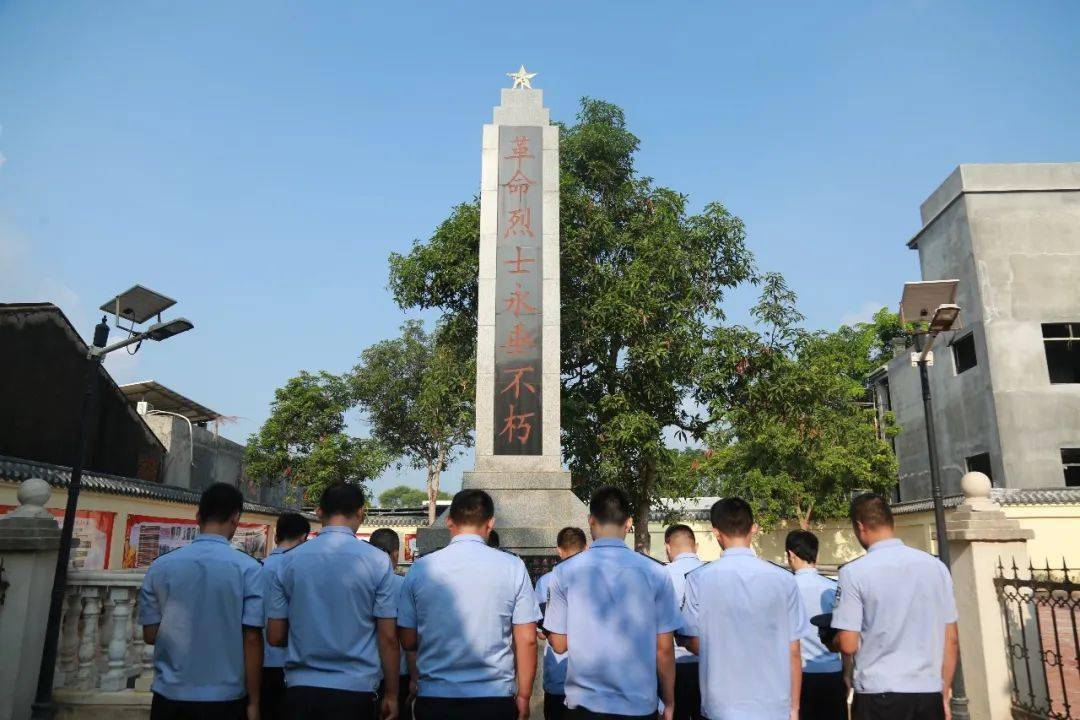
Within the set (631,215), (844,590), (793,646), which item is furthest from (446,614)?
(631,215)

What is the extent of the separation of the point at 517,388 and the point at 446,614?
5.80 meters

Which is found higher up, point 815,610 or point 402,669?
point 815,610

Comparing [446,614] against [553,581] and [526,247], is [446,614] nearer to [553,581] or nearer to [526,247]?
[553,581]

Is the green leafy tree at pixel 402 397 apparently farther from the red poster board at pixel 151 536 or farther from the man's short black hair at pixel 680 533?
the man's short black hair at pixel 680 533

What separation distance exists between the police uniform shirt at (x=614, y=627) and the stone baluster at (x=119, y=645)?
323cm

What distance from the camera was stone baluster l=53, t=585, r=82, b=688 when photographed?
4652 mm

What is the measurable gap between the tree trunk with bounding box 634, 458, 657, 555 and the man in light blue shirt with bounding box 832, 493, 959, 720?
891cm

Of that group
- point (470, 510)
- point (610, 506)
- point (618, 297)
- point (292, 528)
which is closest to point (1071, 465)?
point (618, 297)

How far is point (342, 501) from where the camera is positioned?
300cm

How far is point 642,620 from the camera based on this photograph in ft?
8.65

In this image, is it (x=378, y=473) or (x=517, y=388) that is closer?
(x=517, y=388)

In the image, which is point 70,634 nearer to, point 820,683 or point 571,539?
point 571,539

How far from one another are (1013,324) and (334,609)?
775 inches

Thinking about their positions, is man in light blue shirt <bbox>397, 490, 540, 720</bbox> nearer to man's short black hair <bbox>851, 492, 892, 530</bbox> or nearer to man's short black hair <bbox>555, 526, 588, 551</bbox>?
man's short black hair <bbox>555, 526, 588, 551</bbox>
